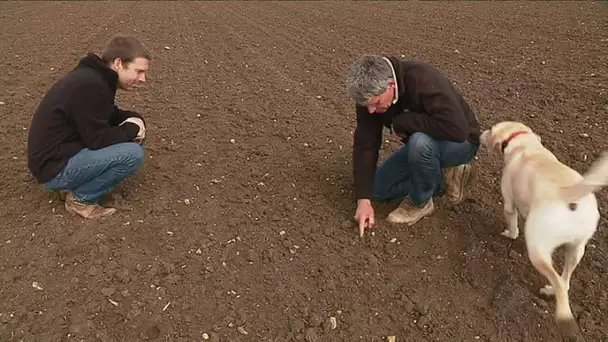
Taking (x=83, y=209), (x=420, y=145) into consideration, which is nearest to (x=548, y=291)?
(x=420, y=145)

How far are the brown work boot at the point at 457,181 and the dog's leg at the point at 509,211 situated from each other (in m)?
0.46

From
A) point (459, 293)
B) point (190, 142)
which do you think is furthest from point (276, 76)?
point (459, 293)

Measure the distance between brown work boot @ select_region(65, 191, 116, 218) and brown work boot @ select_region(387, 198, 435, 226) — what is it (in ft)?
6.90

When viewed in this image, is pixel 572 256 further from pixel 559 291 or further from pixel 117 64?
pixel 117 64

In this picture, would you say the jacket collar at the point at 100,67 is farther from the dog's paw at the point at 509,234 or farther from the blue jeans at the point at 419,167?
the dog's paw at the point at 509,234

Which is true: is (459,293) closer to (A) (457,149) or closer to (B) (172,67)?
(A) (457,149)

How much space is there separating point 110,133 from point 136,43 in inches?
25.8

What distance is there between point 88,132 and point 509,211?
113 inches

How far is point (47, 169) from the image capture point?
151 inches

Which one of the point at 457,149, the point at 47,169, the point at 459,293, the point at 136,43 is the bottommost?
the point at 459,293

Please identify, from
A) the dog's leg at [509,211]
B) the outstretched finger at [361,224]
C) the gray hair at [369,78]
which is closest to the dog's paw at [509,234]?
the dog's leg at [509,211]

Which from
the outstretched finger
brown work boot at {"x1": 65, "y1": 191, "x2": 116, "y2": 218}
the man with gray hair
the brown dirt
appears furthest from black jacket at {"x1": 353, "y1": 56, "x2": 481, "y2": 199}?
brown work boot at {"x1": 65, "y1": 191, "x2": 116, "y2": 218}

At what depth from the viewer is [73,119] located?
12.2 ft

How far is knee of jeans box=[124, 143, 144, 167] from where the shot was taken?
156 inches
